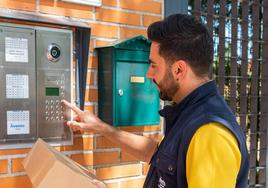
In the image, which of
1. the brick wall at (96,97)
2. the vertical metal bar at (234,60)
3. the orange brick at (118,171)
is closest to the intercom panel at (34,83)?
the brick wall at (96,97)

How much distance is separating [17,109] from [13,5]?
531 millimetres

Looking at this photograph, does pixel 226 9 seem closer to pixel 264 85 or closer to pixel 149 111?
pixel 264 85

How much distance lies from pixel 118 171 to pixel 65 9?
1.03 meters

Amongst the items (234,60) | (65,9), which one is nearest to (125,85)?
(65,9)

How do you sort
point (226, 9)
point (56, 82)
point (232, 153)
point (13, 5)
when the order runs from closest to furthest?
point (232, 153)
point (13, 5)
point (56, 82)
point (226, 9)

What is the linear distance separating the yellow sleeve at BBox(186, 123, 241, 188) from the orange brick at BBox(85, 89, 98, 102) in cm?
90

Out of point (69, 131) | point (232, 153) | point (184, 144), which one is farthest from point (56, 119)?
point (232, 153)

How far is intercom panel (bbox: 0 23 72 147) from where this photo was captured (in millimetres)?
1922

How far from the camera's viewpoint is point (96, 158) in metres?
2.27

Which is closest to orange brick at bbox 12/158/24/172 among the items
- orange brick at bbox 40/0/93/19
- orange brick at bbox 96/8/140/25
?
orange brick at bbox 40/0/93/19

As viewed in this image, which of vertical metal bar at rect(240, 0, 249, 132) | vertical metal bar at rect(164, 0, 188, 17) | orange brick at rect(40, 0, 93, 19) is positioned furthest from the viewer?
vertical metal bar at rect(240, 0, 249, 132)

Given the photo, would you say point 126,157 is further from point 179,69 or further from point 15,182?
point 179,69

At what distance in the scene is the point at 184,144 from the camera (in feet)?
4.98

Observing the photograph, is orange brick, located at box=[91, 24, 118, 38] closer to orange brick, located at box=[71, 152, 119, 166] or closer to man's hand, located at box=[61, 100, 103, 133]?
man's hand, located at box=[61, 100, 103, 133]
